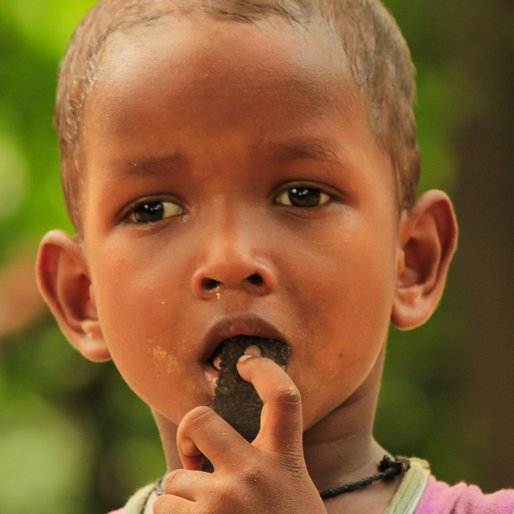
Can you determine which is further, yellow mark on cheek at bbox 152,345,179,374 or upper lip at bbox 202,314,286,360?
yellow mark on cheek at bbox 152,345,179,374

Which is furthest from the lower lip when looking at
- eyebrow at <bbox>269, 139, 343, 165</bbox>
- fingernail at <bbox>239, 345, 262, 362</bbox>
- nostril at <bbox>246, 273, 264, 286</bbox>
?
eyebrow at <bbox>269, 139, 343, 165</bbox>

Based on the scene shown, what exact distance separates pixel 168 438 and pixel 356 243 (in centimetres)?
69

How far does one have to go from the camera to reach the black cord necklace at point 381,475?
9.30 ft

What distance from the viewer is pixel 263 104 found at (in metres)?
→ 2.63

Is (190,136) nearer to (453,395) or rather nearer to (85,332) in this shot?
(85,332)

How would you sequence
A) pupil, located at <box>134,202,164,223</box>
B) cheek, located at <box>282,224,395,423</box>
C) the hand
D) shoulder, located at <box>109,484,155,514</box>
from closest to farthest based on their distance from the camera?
the hand
cheek, located at <box>282,224,395,423</box>
pupil, located at <box>134,202,164,223</box>
shoulder, located at <box>109,484,155,514</box>

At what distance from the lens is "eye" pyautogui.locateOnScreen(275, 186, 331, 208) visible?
268 cm

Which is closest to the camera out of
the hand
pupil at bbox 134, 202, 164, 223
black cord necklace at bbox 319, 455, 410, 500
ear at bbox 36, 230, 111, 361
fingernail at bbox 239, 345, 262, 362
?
the hand

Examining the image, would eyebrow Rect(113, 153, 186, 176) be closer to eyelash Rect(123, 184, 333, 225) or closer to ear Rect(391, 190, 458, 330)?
eyelash Rect(123, 184, 333, 225)

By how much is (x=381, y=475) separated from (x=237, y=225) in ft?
2.44

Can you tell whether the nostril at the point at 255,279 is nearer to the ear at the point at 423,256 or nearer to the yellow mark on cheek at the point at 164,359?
the yellow mark on cheek at the point at 164,359

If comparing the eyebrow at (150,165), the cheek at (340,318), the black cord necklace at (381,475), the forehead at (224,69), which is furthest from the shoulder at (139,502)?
the forehead at (224,69)

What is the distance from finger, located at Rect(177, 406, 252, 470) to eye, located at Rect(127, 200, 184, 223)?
0.49m

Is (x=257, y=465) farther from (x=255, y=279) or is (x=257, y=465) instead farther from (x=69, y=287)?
(x=69, y=287)
